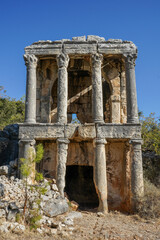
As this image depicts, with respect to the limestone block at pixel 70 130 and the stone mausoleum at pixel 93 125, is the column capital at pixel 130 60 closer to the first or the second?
the stone mausoleum at pixel 93 125

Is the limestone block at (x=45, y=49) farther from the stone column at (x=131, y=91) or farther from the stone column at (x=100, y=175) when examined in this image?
the stone column at (x=100, y=175)

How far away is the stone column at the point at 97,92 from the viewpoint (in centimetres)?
1116

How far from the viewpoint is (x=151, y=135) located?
639 inches

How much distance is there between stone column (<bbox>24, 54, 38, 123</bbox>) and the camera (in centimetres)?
1132

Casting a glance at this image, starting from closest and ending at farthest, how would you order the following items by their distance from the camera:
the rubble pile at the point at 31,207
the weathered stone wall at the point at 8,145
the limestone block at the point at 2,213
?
the rubble pile at the point at 31,207
the limestone block at the point at 2,213
the weathered stone wall at the point at 8,145

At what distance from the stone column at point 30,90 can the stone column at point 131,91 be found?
177 inches

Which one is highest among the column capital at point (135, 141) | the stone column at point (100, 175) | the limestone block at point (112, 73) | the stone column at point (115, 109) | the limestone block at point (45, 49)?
the limestone block at point (45, 49)

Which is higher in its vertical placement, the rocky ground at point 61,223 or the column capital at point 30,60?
the column capital at point 30,60

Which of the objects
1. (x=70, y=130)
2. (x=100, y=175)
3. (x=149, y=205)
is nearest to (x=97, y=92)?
(x=70, y=130)

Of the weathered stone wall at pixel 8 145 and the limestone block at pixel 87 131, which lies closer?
the limestone block at pixel 87 131

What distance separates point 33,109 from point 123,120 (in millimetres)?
4943

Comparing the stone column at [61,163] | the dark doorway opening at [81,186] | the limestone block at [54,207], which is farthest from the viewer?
the dark doorway opening at [81,186]

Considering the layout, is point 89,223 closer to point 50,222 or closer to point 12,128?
point 50,222

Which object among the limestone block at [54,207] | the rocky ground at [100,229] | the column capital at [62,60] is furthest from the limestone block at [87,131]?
the rocky ground at [100,229]
